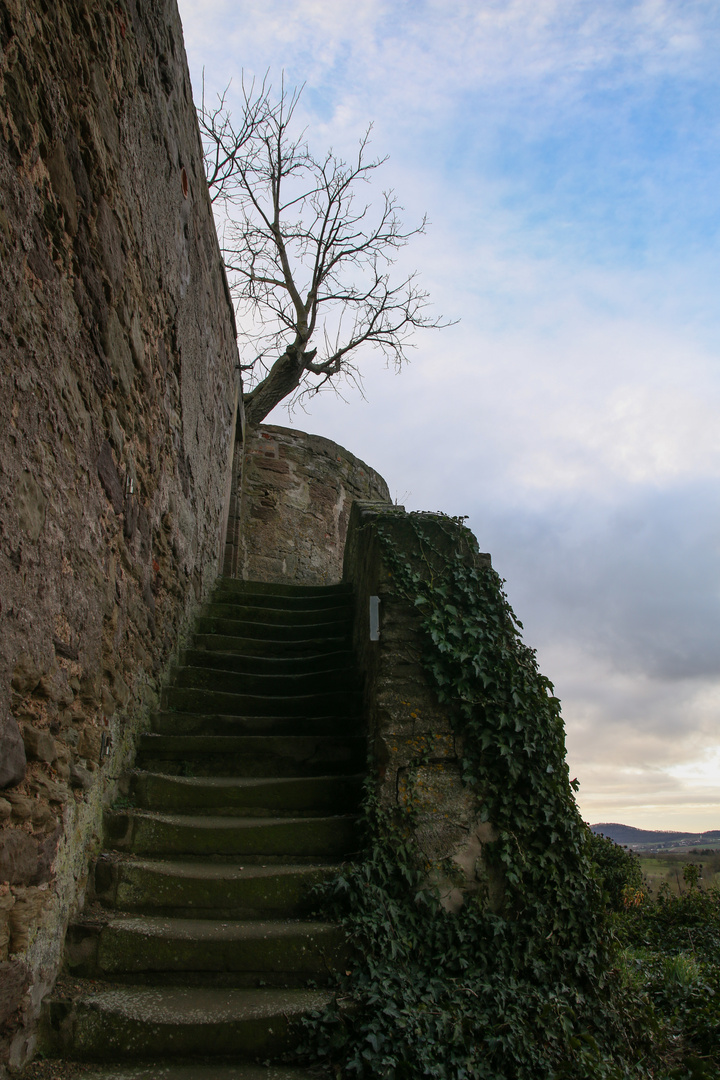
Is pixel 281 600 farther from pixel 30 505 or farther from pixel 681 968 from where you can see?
pixel 681 968

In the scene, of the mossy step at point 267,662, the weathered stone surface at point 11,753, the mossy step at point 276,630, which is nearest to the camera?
the weathered stone surface at point 11,753

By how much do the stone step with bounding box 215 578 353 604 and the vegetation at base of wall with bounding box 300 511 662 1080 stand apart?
2049mm

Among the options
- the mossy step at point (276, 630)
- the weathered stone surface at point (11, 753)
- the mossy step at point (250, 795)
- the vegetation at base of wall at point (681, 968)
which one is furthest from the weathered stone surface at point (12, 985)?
the mossy step at point (276, 630)

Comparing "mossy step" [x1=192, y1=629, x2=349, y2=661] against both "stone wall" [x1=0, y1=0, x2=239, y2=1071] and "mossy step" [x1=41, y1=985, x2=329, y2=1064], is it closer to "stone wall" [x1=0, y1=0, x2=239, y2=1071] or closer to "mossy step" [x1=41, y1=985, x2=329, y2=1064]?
"stone wall" [x1=0, y1=0, x2=239, y2=1071]

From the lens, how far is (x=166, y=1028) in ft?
6.79

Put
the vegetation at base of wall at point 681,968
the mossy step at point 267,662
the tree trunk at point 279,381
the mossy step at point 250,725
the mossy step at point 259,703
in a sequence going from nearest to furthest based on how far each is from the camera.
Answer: the vegetation at base of wall at point 681,968, the mossy step at point 250,725, the mossy step at point 259,703, the mossy step at point 267,662, the tree trunk at point 279,381

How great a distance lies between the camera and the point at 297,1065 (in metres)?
2.06

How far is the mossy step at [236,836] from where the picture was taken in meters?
2.81

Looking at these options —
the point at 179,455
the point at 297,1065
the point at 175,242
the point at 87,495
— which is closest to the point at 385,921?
the point at 297,1065

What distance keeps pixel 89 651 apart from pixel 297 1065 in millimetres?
1568

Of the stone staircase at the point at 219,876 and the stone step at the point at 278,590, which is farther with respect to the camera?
the stone step at the point at 278,590

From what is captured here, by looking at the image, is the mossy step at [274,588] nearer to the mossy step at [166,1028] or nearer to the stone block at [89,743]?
the stone block at [89,743]

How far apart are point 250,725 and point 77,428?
1.95 m

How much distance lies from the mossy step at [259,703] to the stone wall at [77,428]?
281 mm
